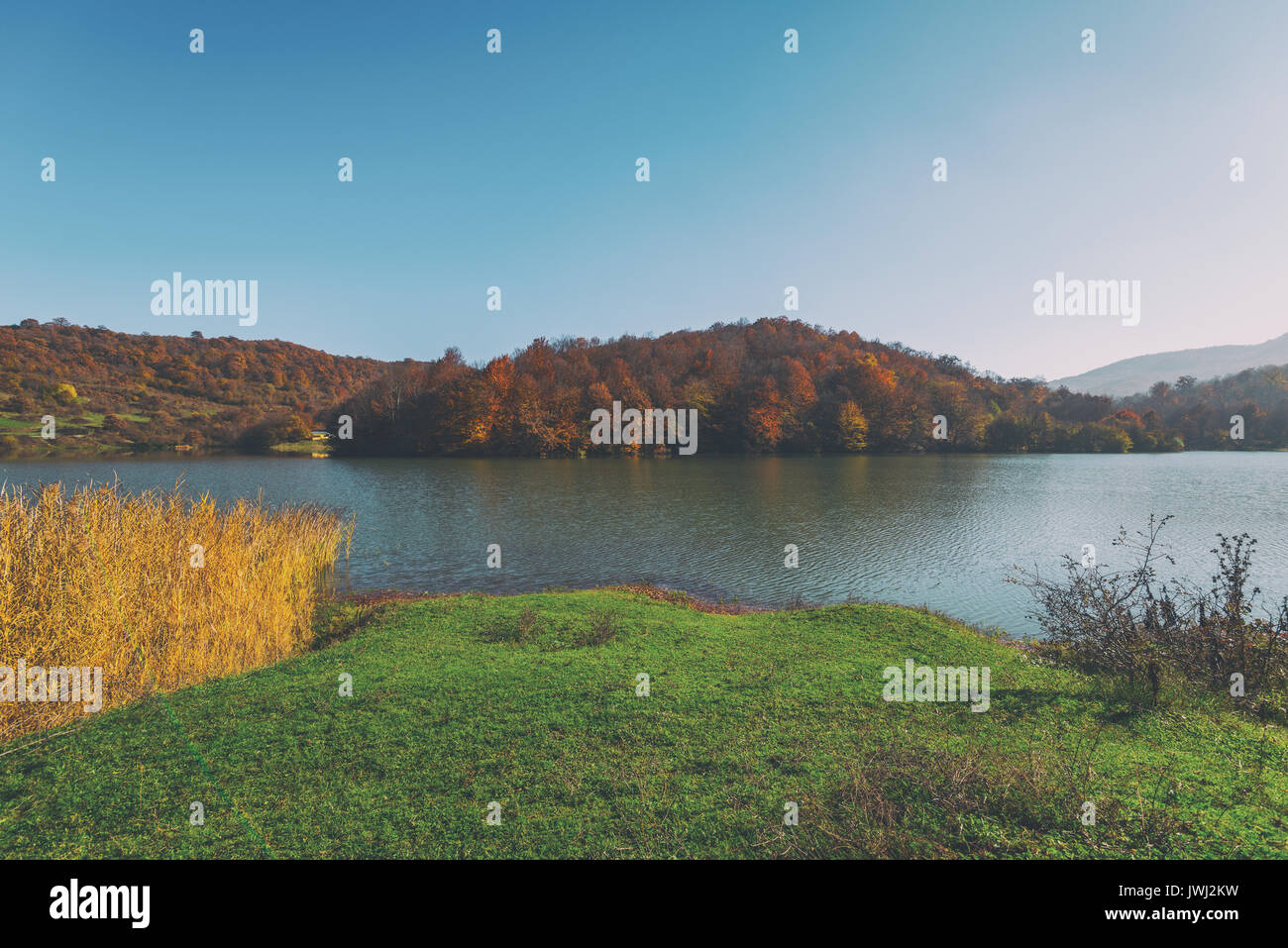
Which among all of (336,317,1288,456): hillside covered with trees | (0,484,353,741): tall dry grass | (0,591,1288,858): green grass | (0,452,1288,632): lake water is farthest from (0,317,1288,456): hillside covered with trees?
(0,591,1288,858): green grass

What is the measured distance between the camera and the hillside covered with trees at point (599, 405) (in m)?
73.2

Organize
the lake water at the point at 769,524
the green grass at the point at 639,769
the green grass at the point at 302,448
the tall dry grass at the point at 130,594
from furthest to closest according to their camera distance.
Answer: the green grass at the point at 302,448 → the lake water at the point at 769,524 → the tall dry grass at the point at 130,594 → the green grass at the point at 639,769

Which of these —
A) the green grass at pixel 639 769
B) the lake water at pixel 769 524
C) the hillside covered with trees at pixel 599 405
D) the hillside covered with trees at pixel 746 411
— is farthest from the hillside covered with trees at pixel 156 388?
the green grass at pixel 639 769

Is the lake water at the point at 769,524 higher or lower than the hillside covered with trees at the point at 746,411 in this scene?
lower

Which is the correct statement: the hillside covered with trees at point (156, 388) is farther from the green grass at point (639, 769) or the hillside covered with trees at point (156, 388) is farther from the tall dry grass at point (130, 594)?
the green grass at point (639, 769)

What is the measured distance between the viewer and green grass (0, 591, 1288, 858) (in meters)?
3.92

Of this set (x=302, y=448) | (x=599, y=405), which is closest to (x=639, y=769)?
(x=599, y=405)

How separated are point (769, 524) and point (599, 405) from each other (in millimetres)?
53656

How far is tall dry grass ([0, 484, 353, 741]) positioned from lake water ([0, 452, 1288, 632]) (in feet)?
5.76

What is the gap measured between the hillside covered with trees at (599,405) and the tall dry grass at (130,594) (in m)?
62.7

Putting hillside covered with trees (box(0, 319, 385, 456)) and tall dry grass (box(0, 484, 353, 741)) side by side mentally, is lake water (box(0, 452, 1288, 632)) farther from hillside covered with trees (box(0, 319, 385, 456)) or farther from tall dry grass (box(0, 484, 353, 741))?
hillside covered with trees (box(0, 319, 385, 456))

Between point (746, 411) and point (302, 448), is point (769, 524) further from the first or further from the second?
point (302, 448)
